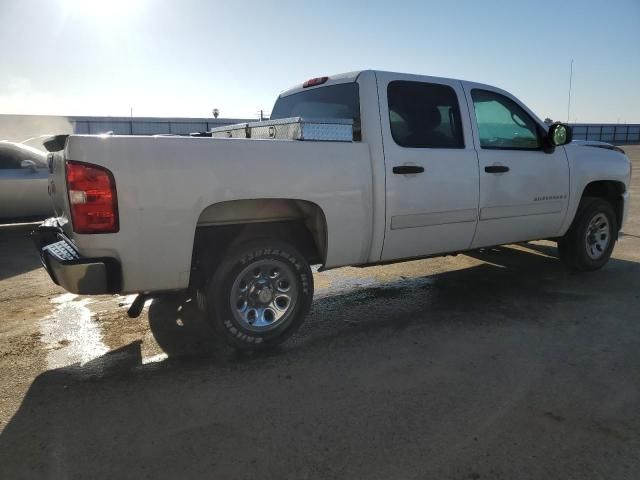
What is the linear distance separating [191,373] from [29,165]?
20.1 ft

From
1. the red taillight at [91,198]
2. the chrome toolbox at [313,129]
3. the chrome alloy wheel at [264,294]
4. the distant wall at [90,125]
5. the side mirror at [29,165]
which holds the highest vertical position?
the distant wall at [90,125]

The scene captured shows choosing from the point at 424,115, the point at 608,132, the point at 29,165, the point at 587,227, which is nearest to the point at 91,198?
the point at 424,115

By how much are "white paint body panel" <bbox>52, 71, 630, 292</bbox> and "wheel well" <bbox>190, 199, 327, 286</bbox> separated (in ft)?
0.68

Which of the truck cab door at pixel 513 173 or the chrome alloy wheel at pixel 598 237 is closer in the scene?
the truck cab door at pixel 513 173

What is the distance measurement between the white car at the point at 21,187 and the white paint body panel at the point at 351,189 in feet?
16.1

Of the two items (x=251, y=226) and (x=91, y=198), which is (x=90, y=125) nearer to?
(x=251, y=226)

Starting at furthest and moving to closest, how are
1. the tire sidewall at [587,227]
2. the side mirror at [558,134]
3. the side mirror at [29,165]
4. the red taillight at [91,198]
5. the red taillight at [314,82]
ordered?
the side mirror at [29,165] → the tire sidewall at [587,227] → the side mirror at [558,134] → the red taillight at [314,82] → the red taillight at [91,198]

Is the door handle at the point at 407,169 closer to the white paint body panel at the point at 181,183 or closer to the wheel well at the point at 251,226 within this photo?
the white paint body panel at the point at 181,183

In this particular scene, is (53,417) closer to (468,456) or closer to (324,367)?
(324,367)

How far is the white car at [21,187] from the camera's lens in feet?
25.1

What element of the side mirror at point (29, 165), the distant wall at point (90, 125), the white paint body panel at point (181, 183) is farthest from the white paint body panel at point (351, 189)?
the distant wall at point (90, 125)

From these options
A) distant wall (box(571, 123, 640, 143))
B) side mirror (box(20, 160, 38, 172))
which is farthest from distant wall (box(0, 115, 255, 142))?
distant wall (box(571, 123, 640, 143))

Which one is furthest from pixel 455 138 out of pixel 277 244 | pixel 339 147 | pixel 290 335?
pixel 290 335

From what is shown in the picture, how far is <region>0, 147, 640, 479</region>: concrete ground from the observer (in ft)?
7.74
